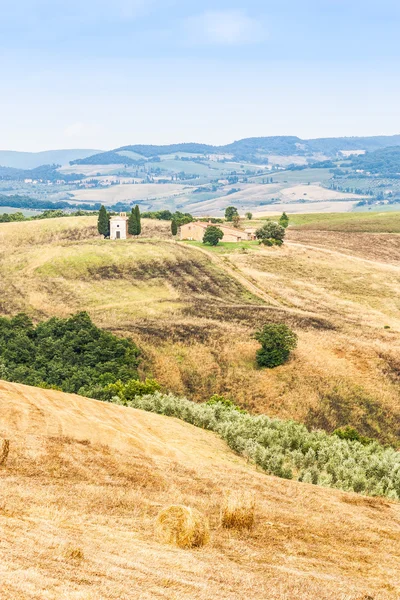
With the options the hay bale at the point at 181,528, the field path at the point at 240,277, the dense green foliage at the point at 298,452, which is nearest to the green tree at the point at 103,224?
the field path at the point at 240,277

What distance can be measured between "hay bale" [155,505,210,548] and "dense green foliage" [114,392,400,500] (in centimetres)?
1545

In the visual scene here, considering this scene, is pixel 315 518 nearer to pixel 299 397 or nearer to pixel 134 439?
pixel 134 439

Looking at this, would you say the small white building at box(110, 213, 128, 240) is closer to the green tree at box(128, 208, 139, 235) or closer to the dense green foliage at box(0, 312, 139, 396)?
the green tree at box(128, 208, 139, 235)

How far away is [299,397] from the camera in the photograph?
6341cm

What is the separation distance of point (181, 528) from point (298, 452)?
67.0 feet

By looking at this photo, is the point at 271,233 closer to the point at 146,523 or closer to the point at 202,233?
the point at 202,233

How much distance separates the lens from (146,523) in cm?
1961

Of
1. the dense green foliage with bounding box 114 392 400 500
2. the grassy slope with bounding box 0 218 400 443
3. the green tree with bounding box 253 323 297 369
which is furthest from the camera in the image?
the green tree with bounding box 253 323 297 369

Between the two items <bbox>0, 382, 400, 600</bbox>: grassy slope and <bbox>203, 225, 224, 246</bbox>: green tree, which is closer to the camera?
<bbox>0, 382, 400, 600</bbox>: grassy slope

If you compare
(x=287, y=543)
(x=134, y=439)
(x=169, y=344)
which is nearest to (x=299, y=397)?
(x=169, y=344)

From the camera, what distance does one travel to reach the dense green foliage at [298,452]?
33219 millimetres

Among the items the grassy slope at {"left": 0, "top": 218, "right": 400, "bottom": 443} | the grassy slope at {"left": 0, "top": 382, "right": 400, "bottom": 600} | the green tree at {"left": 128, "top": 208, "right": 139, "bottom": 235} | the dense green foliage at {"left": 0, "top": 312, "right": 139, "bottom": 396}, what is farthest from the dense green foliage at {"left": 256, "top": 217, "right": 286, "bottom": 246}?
the grassy slope at {"left": 0, "top": 382, "right": 400, "bottom": 600}

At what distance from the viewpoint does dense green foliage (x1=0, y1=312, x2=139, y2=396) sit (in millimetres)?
62188

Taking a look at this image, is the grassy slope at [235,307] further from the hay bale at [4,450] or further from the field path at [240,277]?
the hay bale at [4,450]
